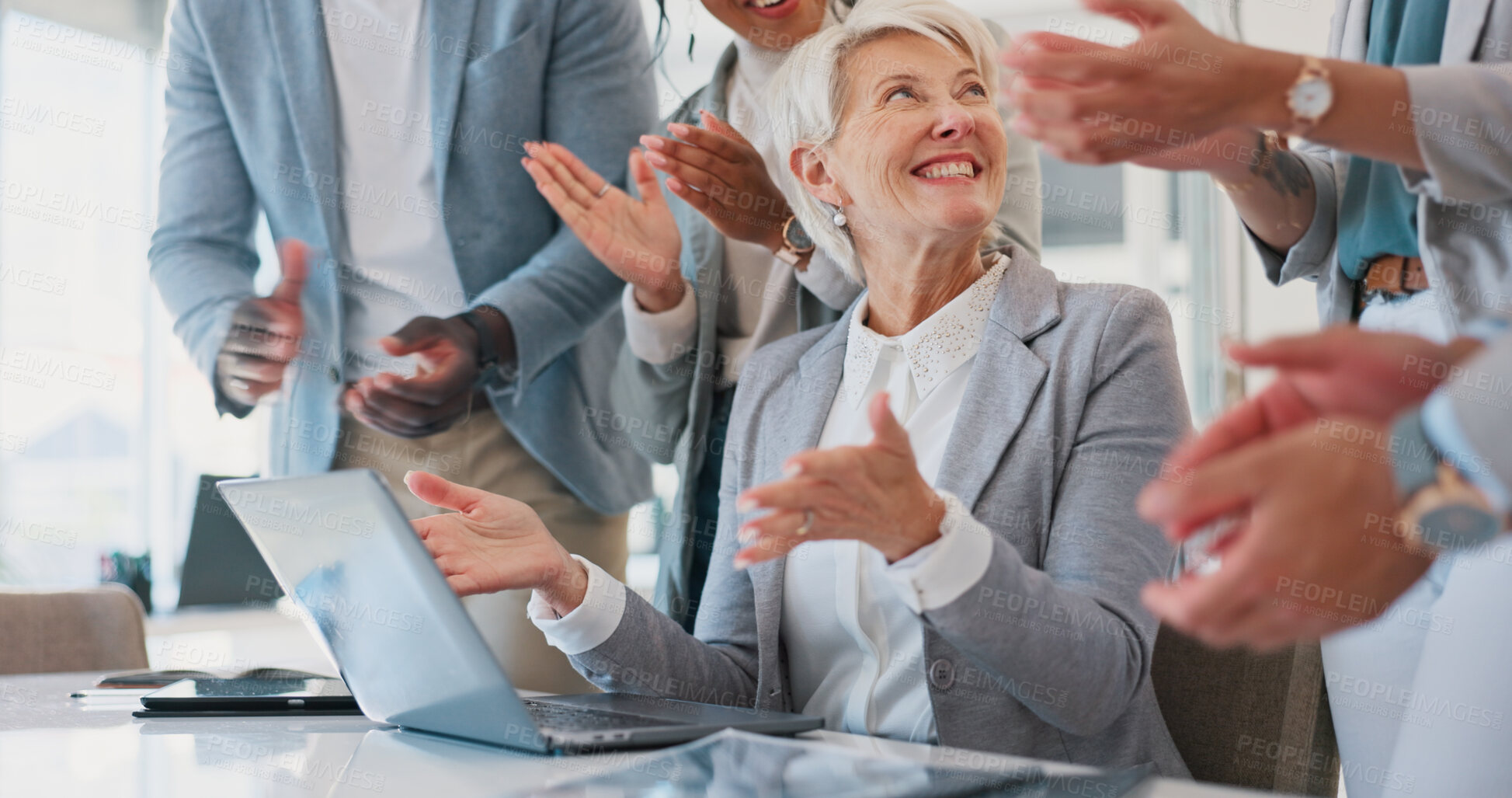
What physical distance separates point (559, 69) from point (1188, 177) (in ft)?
12.1

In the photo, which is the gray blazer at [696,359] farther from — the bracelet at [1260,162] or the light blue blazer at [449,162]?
the bracelet at [1260,162]

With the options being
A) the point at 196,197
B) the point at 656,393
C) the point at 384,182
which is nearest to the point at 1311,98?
the point at 656,393

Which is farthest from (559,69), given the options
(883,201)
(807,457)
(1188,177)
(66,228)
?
(1188,177)

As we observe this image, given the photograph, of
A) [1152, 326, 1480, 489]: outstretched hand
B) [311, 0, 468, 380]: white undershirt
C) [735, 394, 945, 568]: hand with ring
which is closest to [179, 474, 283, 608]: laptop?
[311, 0, 468, 380]: white undershirt

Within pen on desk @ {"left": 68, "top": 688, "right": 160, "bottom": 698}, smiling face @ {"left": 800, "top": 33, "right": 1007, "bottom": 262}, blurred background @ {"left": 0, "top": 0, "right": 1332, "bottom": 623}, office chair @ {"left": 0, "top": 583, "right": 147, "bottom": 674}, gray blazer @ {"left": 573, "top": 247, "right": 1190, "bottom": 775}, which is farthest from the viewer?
blurred background @ {"left": 0, "top": 0, "right": 1332, "bottom": 623}

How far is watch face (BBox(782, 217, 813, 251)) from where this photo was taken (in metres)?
1.78

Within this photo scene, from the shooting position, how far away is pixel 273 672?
1.38 meters

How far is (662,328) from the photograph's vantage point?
6.02 feet

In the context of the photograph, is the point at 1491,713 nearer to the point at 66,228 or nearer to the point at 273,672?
the point at 273,672

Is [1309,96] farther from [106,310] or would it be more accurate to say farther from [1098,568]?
[106,310]

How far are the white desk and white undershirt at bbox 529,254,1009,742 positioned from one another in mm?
212

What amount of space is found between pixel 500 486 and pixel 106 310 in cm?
328

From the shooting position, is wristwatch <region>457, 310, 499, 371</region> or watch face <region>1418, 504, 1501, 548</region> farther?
wristwatch <region>457, 310, 499, 371</region>

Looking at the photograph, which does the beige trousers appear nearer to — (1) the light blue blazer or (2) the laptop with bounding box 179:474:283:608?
(1) the light blue blazer
